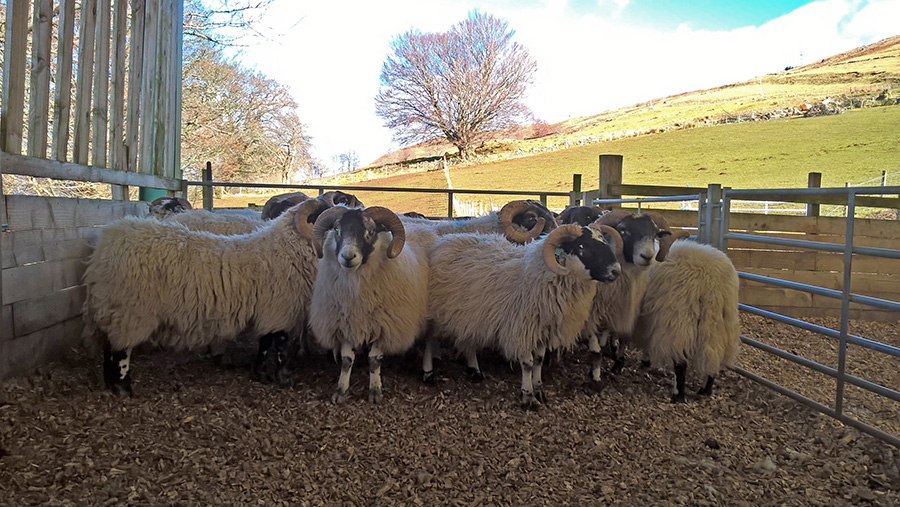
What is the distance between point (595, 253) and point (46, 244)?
14.0 feet

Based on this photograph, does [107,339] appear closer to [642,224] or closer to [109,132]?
[109,132]

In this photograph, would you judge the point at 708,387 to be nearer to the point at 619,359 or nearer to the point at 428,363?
the point at 619,359

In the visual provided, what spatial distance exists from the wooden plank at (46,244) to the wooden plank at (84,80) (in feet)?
2.18

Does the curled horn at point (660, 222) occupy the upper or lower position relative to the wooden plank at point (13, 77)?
lower

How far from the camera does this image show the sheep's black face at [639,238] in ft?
14.0

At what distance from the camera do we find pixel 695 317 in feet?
14.3

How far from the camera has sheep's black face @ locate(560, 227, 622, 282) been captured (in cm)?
386

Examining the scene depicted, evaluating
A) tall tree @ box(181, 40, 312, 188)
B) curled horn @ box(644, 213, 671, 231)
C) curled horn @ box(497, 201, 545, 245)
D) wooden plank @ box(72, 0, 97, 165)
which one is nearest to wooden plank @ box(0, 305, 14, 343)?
wooden plank @ box(72, 0, 97, 165)

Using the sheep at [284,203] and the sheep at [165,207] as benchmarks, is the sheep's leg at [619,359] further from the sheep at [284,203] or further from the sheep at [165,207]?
the sheep at [165,207]

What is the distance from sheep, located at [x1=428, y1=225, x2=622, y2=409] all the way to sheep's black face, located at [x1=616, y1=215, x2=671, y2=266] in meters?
0.16

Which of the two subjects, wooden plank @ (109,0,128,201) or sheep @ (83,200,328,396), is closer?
sheep @ (83,200,328,396)

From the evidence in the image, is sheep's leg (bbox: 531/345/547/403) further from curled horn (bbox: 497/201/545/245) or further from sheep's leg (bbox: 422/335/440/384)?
curled horn (bbox: 497/201/545/245)

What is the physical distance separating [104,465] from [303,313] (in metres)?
1.97

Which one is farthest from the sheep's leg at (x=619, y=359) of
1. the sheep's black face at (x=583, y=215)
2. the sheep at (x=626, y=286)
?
the sheep's black face at (x=583, y=215)
